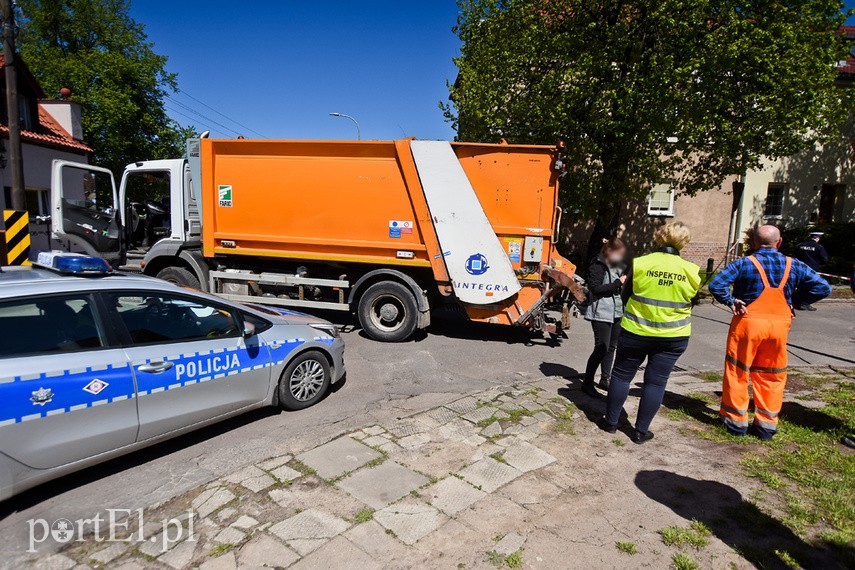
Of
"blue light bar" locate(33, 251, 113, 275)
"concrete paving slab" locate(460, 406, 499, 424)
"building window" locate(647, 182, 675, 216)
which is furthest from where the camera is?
"building window" locate(647, 182, 675, 216)

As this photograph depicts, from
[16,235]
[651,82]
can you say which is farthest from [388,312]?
[651,82]

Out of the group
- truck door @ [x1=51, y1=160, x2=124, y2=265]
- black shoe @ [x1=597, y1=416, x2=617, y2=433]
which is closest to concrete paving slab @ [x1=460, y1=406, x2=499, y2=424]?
black shoe @ [x1=597, y1=416, x2=617, y2=433]

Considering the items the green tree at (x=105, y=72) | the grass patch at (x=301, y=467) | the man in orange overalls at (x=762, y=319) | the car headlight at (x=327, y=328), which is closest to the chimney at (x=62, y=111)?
the green tree at (x=105, y=72)

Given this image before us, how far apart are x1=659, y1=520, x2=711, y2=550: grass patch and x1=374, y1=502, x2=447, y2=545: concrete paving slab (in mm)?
1322

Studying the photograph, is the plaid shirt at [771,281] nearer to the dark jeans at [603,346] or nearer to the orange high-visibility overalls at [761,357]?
the orange high-visibility overalls at [761,357]

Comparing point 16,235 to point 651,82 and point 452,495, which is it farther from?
point 651,82

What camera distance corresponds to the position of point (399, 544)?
2812mm

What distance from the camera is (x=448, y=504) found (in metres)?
3.21

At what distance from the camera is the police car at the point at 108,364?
9.45 feet

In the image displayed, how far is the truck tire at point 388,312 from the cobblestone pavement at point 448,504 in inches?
115

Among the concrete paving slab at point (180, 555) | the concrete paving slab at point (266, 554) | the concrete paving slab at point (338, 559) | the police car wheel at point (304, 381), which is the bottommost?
the concrete paving slab at point (180, 555)

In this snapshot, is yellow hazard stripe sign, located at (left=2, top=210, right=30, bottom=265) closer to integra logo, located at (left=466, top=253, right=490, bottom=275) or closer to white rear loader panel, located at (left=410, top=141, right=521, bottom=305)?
white rear loader panel, located at (left=410, top=141, right=521, bottom=305)

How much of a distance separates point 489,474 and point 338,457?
1.15 metres

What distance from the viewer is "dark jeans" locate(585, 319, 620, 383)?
16.6 feet
